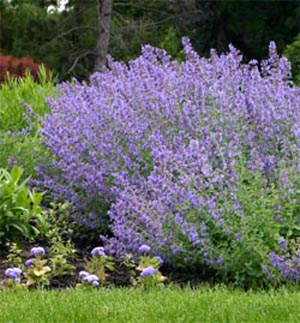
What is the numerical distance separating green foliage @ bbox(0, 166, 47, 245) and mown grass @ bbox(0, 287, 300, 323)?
128 centimetres

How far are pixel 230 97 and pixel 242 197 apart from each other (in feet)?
4.21

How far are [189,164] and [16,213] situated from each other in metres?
1.45

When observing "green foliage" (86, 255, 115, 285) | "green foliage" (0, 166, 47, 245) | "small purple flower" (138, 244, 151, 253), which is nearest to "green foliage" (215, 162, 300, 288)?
"small purple flower" (138, 244, 151, 253)

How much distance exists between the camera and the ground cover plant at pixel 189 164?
5062 millimetres

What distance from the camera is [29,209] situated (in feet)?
20.2

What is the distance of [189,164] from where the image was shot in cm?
538

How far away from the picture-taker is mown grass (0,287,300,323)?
4.17 metres

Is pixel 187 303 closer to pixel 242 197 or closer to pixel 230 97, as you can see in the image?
pixel 242 197

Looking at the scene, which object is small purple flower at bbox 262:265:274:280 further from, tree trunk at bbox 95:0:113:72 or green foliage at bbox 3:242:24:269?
tree trunk at bbox 95:0:113:72

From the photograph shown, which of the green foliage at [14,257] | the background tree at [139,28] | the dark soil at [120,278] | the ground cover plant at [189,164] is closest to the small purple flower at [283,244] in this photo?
the ground cover plant at [189,164]

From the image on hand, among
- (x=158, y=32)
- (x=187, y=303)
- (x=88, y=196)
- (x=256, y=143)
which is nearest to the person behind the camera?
(x=187, y=303)

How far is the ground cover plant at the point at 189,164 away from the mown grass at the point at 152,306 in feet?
1.43

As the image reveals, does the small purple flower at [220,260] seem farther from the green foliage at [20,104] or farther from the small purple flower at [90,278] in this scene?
the green foliage at [20,104]

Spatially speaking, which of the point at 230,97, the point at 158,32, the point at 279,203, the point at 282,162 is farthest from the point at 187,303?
the point at 158,32
